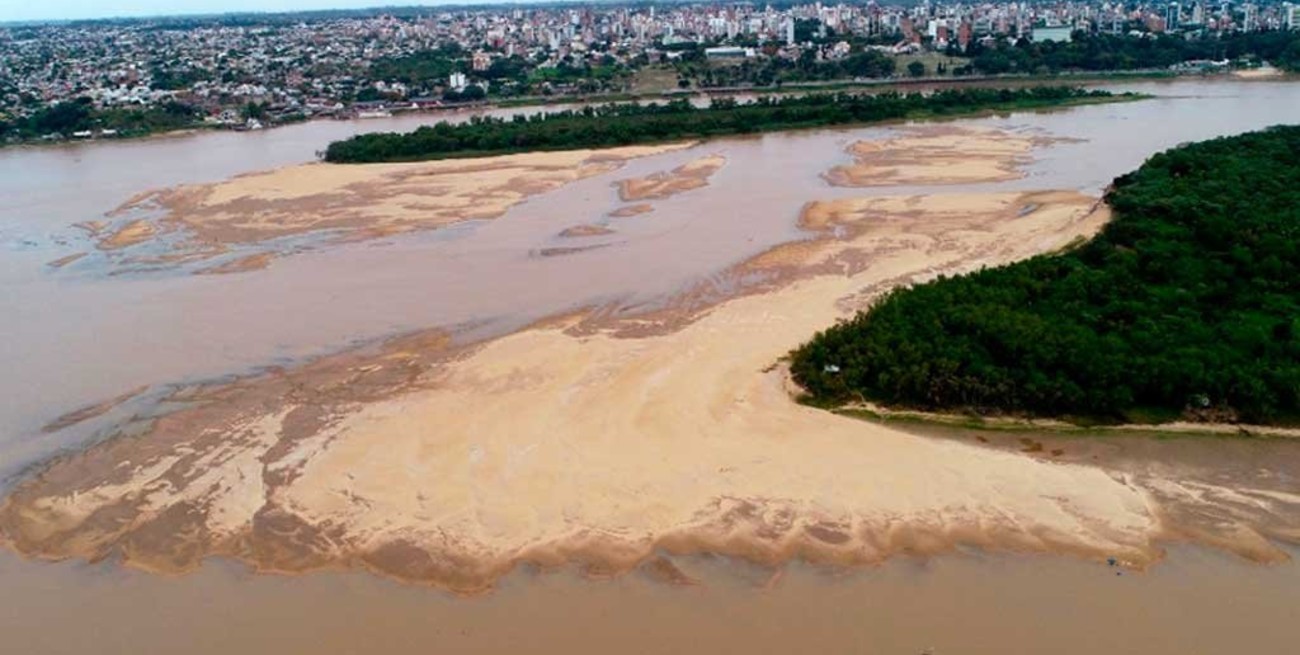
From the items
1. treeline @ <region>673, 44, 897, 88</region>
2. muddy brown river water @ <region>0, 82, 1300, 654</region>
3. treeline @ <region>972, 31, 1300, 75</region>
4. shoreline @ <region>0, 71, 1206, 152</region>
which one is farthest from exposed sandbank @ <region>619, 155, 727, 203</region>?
treeline @ <region>972, 31, 1300, 75</region>

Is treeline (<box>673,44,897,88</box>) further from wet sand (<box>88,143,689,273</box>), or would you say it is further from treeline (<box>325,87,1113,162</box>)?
wet sand (<box>88,143,689,273</box>)

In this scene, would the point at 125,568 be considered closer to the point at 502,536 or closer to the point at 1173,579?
the point at 502,536

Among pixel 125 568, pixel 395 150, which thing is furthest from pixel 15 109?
pixel 125 568

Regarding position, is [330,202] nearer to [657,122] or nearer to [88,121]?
[657,122]

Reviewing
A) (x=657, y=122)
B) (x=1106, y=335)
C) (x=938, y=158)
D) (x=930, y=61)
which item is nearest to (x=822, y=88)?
(x=930, y=61)

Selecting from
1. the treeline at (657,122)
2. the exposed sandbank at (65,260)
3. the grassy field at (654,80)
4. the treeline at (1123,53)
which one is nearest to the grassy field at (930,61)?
the treeline at (1123,53)
